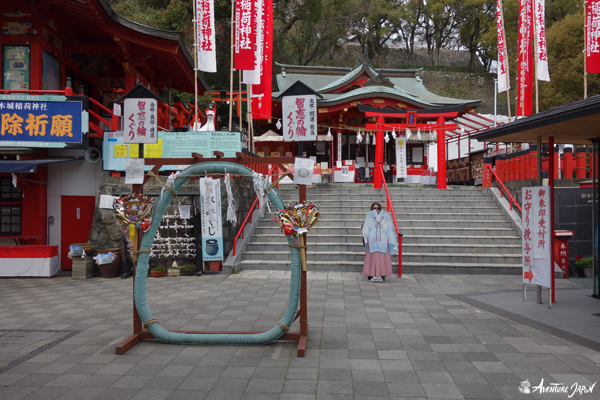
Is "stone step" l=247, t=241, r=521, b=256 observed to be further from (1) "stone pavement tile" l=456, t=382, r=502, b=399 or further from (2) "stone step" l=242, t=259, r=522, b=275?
(1) "stone pavement tile" l=456, t=382, r=502, b=399

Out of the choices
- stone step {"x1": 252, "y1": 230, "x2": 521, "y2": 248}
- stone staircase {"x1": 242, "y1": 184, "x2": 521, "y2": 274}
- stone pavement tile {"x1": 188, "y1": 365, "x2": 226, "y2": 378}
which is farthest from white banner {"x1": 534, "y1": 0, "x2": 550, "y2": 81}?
stone pavement tile {"x1": 188, "y1": 365, "x2": 226, "y2": 378}

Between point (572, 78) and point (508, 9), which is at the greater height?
point (508, 9)

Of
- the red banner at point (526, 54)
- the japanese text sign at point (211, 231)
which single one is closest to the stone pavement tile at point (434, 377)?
the japanese text sign at point (211, 231)

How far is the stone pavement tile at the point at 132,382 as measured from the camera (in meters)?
3.96

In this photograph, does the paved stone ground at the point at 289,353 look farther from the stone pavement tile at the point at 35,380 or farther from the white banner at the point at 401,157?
the white banner at the point at 401,157

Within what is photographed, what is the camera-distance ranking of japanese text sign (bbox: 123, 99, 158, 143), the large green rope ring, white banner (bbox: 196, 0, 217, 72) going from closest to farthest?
the large green rope ring < japanese text sign (bbox: 123, 99, 158, 143) < white banner (bbox: 196, 0, 217, 72)

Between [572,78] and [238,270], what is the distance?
63.6ft

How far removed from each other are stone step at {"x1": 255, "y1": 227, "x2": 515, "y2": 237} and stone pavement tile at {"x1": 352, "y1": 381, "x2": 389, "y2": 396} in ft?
25.7

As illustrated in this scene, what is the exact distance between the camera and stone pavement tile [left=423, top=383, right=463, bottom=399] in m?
3.70

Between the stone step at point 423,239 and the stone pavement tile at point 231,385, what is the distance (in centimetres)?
738

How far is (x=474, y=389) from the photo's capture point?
3809mm

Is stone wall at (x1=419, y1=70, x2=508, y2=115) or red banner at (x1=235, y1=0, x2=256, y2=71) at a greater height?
stone wall at (x1=419, y1=70, x2=508, y2=115)

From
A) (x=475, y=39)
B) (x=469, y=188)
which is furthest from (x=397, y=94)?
(x=475, y=39)

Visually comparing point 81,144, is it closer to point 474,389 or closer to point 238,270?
point 238,270
